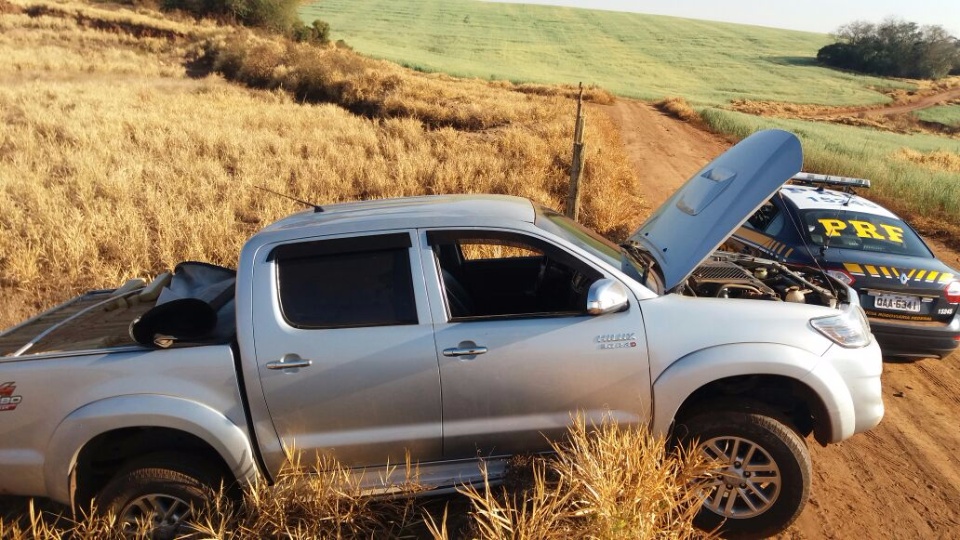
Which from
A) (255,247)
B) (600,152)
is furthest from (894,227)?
(600,152)

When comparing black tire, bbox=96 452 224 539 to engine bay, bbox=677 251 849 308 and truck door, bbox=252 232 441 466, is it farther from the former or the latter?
engine bay, bbox=677 251 849 308

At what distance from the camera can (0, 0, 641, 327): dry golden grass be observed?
7402mm

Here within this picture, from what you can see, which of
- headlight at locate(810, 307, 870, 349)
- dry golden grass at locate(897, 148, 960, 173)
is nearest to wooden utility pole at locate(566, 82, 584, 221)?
headlight at locate(810, 307, 870, 349)

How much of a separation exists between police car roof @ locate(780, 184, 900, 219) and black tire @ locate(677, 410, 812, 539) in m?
3.73

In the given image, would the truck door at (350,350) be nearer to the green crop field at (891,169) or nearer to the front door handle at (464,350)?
the front door handle at (464,350)

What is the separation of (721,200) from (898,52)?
71.9 metres

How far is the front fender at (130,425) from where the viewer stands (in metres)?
3.04

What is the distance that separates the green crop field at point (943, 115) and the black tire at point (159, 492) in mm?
49660

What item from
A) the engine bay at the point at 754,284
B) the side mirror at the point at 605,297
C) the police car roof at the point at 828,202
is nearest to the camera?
the side mirror at the point at 605,297

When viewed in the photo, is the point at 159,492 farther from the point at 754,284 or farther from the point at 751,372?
the point at 754,284

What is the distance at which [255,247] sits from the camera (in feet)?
11.0

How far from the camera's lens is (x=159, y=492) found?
10.3 ft

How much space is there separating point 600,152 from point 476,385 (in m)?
12.4

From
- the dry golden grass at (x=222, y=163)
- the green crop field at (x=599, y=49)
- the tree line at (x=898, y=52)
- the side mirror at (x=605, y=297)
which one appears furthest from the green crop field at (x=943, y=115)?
the side mirror at (x=605, y=297)
